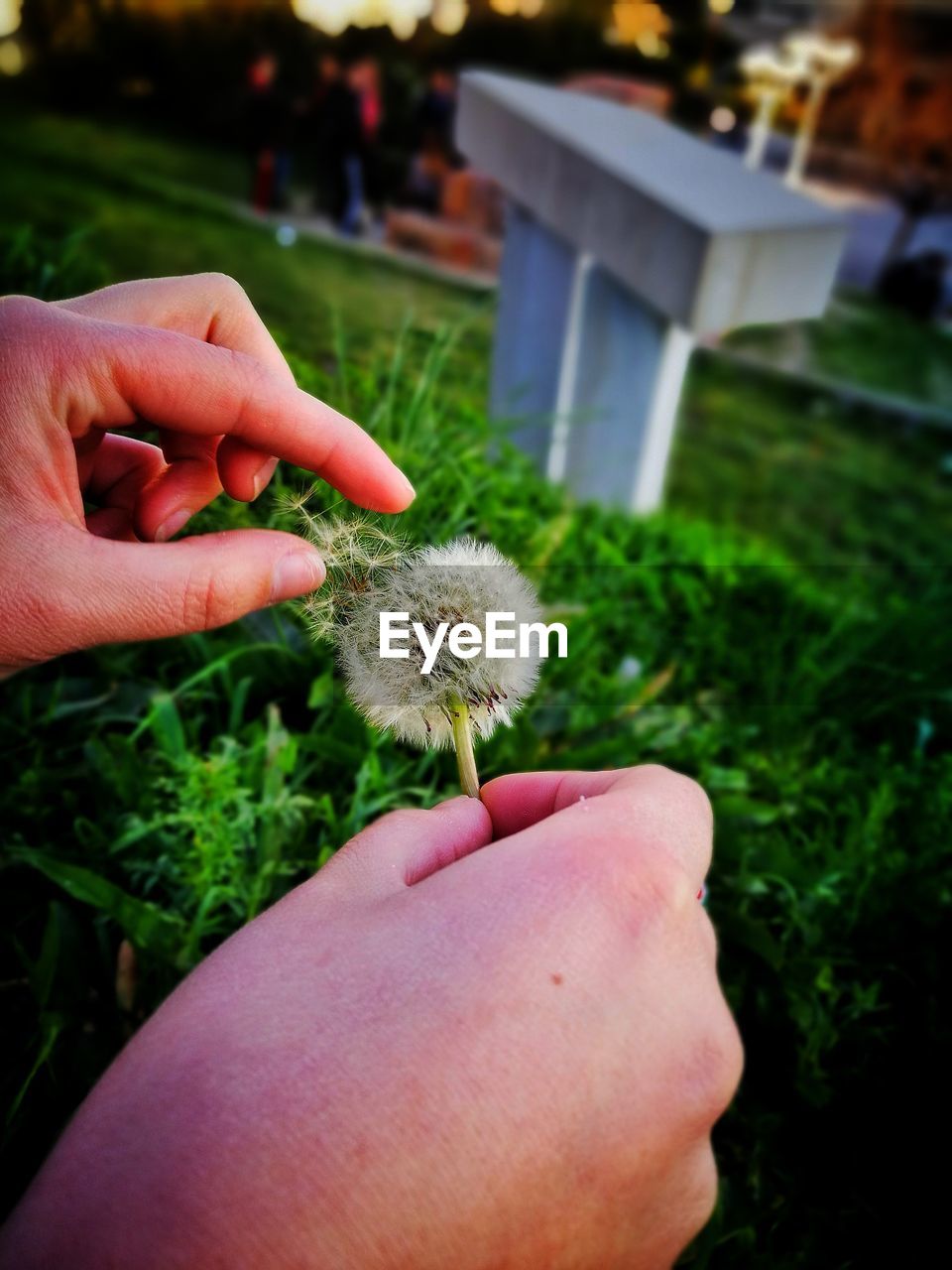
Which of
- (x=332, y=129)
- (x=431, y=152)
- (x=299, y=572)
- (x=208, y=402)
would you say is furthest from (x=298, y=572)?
(x=431, y=152)

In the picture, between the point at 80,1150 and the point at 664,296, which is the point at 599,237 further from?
the point at 80,1150

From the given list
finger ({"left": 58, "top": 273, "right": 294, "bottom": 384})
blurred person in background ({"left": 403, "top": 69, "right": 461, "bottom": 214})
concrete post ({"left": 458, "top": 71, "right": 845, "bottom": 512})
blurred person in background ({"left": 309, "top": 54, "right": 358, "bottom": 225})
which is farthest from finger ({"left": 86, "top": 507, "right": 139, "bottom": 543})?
blurred person in background ({"left": 403, "top": 69, "right": 461, "bottom": 214})

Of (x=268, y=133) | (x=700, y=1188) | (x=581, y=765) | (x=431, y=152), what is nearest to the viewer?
(x=700, y=1188)

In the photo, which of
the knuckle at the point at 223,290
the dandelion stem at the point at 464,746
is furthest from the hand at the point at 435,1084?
the knuckle at the point at 223,290

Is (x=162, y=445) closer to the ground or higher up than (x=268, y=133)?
higher up

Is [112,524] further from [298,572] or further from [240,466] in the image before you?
[298,572]

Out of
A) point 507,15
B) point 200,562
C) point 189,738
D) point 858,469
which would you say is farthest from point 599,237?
point 507,15
